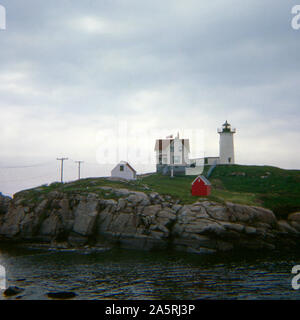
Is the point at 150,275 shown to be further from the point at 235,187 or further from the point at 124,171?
the point at 124,171

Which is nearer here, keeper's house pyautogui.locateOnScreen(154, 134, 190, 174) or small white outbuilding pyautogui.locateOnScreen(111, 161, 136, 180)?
small white outbuilding pyautogui.locateOnScreen(111, 161, 136, 180)

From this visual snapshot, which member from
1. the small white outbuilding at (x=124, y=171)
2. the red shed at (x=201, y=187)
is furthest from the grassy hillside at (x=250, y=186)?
the small white outbuilding at (x=124, y=171)

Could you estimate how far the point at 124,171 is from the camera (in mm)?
72000

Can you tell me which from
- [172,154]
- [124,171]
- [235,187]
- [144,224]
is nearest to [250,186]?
[235,187]

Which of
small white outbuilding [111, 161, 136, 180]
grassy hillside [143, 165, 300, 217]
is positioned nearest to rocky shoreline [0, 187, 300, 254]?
grassy hillside [143, 165, 300, 217]

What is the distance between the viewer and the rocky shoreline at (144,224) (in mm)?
46500

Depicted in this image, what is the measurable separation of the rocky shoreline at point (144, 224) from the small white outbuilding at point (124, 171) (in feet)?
50.9

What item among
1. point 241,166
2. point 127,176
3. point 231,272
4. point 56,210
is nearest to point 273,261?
point 231,272

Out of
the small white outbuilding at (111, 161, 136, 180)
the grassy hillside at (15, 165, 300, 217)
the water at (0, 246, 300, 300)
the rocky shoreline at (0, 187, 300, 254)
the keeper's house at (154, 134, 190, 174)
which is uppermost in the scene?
the keeper's house at (154, 134, 190, 174)

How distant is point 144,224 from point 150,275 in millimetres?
15527

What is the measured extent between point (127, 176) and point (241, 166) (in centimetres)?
2985

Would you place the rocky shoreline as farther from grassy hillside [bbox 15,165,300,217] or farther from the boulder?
grassy hillside [bbox 15,165,300,217]

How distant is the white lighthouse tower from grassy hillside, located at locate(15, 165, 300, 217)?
493 centimetres

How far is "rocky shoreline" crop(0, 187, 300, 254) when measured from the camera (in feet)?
153
